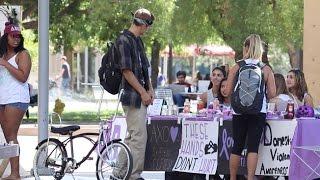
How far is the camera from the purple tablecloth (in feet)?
28.1

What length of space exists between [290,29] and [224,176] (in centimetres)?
1236

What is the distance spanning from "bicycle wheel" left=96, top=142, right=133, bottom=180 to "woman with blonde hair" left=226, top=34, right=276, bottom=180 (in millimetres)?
1173

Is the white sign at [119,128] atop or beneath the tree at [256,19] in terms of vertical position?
beneath

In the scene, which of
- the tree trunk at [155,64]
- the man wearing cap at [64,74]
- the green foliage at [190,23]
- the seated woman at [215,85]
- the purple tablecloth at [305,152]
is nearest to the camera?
the purple tablecloth at [305,152]

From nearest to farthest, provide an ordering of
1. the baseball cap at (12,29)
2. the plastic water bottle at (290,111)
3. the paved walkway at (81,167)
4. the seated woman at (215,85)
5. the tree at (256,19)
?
the plastic water bottle at (290,111) < the baseball cap at (12,29) < the seated woman at (215,85) < the paved walkway at (81,167) < the tree at (256,19)

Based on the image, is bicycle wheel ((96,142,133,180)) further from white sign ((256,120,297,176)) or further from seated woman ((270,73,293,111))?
seated woman ((270,73,293,111))

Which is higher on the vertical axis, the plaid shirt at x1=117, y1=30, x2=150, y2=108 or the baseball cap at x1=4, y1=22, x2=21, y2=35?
the baseball cap at x1=4, y1=22, x2=21, y2=35

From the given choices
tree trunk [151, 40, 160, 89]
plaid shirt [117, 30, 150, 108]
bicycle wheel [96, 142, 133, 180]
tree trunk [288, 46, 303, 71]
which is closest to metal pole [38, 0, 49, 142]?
bicycle wheel [96, 142, 133, 180]

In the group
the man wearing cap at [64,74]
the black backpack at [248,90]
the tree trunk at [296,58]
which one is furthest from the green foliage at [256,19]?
the man wearing cap at [64,74]

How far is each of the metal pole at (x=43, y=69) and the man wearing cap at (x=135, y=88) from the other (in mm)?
2063

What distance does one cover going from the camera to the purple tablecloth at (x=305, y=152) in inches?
337

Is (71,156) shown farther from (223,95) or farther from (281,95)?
(281,95)

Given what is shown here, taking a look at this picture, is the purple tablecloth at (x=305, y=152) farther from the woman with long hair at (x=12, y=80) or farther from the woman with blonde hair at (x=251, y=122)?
the woman with long hair at (x=12, y=80)

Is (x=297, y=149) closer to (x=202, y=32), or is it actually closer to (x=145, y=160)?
(x=145, y=160)
